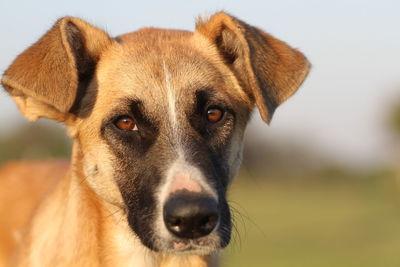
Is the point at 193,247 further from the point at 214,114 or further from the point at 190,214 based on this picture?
the point at 214,114

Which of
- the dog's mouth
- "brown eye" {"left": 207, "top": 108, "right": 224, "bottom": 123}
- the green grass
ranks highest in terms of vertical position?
"brown eye" {"left": 207, "top": 108, "right": 224, "bottom": 123}

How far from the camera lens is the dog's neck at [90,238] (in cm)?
539

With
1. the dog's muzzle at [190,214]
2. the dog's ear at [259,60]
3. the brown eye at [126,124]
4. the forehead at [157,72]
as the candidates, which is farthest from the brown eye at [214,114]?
the dog's muzzle at [190,214]

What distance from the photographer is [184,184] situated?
4.80 meters

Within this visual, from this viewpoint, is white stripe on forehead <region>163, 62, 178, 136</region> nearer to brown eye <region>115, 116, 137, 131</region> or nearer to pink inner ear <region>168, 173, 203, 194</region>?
brown eye <region>115, 116, 137, 131</region>

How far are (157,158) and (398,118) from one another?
49895mm

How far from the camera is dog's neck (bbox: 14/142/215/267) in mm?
5387

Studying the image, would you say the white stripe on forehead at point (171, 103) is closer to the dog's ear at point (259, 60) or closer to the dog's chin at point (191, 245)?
the dog's ear at point (259, 60)

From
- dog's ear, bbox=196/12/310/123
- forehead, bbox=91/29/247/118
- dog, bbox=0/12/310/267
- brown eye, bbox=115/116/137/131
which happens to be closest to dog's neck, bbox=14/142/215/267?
dog, bbox=0/12/310/267

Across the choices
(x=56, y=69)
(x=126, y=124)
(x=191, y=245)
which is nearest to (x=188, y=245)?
(x=191, y=245)

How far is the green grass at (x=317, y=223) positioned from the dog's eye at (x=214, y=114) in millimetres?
803

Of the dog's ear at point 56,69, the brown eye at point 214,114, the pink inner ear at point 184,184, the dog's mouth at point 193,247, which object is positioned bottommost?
the dog's mouth at point 193,247

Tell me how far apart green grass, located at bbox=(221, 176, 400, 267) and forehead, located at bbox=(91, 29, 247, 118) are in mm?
988

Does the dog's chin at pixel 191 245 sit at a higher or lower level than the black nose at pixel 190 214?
lower
